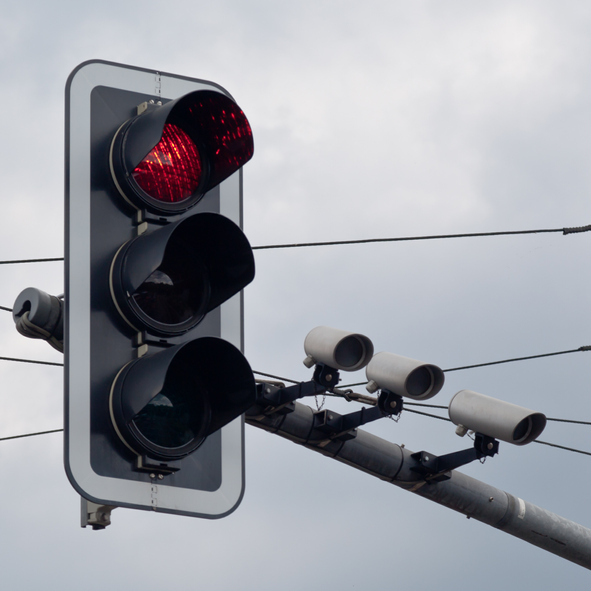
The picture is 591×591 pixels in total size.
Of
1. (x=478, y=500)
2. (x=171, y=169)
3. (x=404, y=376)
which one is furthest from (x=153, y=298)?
(x=478, y=500)

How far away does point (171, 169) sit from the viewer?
315 cm

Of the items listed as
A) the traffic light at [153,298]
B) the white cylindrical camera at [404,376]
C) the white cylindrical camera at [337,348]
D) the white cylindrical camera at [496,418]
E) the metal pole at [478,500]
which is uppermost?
the traffic light at [153,298]

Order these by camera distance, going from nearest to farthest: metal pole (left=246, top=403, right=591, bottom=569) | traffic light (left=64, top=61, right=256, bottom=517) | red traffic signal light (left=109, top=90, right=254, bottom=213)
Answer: traffic light (left=64, top=61, right=256, bottom=517)
red traffic signal light (left=109, top=90, right=254, bottom=213)
metal pole (left=246, top=403, right=591, bottom=569)

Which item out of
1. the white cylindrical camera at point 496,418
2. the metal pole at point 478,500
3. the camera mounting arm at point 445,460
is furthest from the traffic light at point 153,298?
the camera mounting arm at point 445,460

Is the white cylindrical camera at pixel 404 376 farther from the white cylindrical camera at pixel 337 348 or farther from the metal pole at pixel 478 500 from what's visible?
the metal pole at pixel 478 500

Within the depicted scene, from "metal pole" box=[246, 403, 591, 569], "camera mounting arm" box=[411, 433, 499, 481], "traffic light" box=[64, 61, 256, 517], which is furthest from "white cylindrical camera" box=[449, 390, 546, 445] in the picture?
"traffic light" box=[64, 61, 256, 517]

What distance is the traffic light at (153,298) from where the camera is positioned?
283 centimetres

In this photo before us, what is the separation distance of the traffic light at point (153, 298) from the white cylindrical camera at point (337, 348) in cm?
405

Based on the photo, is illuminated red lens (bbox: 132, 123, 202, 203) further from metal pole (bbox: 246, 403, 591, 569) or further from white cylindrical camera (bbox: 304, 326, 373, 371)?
metal pole (bbox: 246, 403, 591, 569)

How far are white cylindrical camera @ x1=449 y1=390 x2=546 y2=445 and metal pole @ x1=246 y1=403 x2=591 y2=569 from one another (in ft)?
2.29

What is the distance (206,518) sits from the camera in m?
2.97

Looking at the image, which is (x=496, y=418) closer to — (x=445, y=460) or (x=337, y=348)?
(x=445, y=460)

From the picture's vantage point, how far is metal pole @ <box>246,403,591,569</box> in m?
8.15

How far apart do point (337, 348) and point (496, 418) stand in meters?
1.15
